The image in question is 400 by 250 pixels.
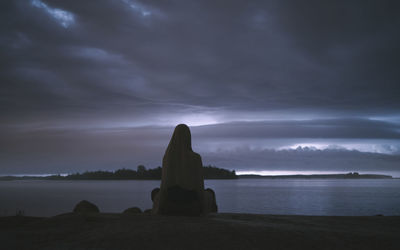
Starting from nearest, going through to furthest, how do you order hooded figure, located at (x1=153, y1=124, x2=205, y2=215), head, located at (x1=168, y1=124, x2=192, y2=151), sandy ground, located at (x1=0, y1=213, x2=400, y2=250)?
sandy ground, located at (x1=0, y1=213, x2=400, y2=250) → hooded figure, located at (x1=153, y1=124, x2=205, y2=215) → head, located at (x1=168, y1=124, x2=192, y2=151)

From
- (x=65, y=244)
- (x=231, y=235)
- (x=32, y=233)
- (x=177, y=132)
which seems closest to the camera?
(x=65, y=244)

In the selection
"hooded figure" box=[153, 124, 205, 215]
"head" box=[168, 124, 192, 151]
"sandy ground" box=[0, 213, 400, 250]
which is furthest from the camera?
"head" box=[168, 124, 192, 151]

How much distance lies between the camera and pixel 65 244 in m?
9.69

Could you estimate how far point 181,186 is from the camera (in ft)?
52.4

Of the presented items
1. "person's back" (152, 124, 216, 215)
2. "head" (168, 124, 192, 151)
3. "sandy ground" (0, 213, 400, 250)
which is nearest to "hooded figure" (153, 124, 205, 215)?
"person's back" (152, 124, 216, 215)

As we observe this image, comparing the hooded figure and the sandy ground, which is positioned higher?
the hooded figure

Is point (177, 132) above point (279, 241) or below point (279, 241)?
above

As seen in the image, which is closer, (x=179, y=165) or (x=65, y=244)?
(x=65, y=244)

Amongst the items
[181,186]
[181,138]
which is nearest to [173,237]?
[181,186]

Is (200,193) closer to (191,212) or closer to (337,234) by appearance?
(191,212)

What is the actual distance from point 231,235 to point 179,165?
6.43 meters

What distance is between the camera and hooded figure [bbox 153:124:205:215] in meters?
15.9

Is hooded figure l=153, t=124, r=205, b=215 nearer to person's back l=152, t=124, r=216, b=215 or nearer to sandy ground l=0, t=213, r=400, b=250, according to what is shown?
person's back l=152, t=124, r=216, b=215

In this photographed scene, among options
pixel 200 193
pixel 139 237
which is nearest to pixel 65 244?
pixel 139 237
